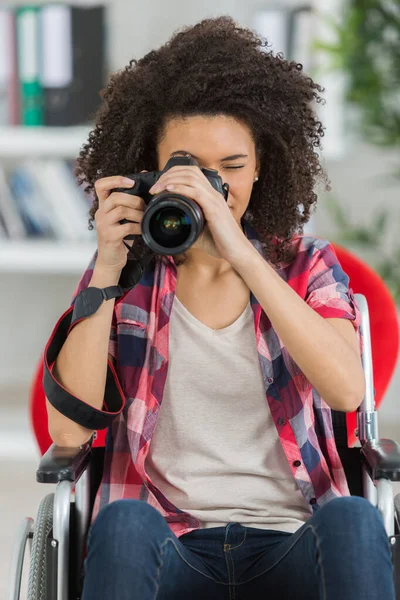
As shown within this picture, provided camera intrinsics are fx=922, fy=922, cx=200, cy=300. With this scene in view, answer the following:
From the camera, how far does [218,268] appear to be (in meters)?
1.36

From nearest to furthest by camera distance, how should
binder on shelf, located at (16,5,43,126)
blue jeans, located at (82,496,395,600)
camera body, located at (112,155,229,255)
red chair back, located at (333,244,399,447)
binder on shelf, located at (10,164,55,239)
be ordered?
1. blue jeans, located at (82,496,395,600)
2. camera body, located at (112,155,229,255)
3. red chair back, located at (333,244,399,447)
4. binder on shelf, located at (16,5,43,126)
5. binder on shelf, located at (10,164,55,239)

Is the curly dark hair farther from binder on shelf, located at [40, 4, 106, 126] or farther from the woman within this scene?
binder on shelf, located at [40, 4, 106, 126]

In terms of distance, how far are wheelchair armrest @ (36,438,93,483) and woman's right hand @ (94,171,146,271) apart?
252mm

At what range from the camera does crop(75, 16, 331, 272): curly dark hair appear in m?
1.26

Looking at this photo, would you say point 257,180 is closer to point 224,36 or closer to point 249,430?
point 224,36

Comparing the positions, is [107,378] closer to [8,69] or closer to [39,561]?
[39,561]

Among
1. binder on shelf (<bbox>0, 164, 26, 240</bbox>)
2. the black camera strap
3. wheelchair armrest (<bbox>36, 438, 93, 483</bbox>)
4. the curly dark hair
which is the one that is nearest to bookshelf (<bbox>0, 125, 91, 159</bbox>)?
binder on shelf (<bbox>0, 164, 26, 240</bbox>)

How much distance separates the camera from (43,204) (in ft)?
9.01

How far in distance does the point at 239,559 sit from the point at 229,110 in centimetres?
60

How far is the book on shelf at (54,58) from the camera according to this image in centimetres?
264

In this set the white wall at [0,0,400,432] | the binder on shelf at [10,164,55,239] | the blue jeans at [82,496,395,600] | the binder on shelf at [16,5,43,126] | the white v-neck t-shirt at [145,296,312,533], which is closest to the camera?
the blue jeans at [82,496,395,600]

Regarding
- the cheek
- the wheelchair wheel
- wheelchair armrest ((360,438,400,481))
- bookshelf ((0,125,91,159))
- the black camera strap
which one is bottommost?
the wheelchair wheel

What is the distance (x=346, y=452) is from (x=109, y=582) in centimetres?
46

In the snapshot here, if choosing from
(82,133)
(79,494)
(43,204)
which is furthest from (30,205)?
(79,494)
